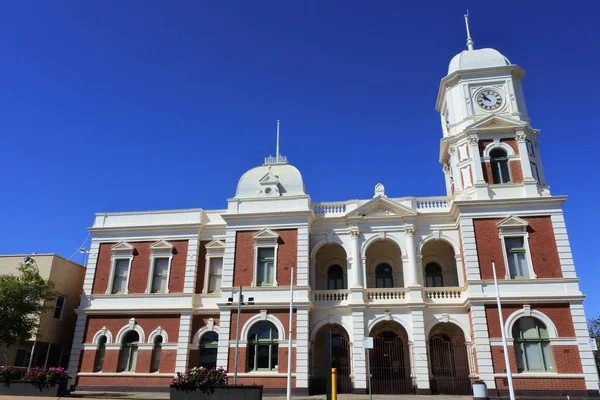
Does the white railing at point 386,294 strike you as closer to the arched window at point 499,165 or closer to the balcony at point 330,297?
the balcony at point 330,297

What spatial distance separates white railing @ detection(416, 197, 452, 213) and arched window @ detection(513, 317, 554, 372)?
25.4 ft

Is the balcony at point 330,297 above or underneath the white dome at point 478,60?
underneath

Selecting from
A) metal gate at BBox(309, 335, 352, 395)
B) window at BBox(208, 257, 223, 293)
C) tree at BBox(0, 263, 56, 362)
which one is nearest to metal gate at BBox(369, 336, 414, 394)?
metal gate at BBox(309, 335, 352, 395)

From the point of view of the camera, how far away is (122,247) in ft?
97.1

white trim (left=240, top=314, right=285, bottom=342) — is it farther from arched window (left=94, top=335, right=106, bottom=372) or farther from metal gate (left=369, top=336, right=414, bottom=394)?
arched window (left=94, top=335, right=106, bottom=372)

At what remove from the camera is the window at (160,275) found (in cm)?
2856

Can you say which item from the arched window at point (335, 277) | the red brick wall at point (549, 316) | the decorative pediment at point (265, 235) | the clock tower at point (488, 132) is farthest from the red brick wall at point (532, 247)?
the decorative pediment at point (265, 235)

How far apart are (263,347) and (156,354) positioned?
22.8ft

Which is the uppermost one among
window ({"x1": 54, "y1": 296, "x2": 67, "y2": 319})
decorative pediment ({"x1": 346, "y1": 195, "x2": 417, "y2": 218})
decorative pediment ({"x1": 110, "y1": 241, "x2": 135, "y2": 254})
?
decorative pediment ({"x1": 346, "y1": 195, "x2": 417, "y2": 218})

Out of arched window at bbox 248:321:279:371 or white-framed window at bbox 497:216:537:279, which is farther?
arched window at bbox 248:321:279:371

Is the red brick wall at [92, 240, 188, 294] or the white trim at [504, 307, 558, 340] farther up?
the red brick wall at [92, 240, 188, 294]

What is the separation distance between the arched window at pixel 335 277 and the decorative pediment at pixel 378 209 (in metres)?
4.15

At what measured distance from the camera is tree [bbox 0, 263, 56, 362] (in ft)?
79.7

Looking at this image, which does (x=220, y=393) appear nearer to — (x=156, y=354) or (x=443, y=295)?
(x=156, y=354)
